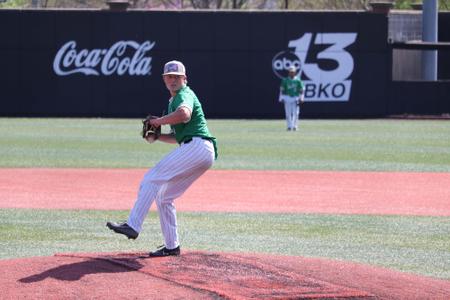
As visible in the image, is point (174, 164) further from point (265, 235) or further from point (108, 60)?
point (108, 60)

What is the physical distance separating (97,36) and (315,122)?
815 centimetres

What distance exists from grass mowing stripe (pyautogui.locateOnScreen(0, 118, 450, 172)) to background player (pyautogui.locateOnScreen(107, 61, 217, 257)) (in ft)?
36.9

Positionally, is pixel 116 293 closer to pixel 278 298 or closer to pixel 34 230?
pixel 278 298

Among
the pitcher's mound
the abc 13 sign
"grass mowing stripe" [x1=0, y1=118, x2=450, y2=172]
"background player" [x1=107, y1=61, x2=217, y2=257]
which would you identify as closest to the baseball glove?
"background player" [x1=107, y1=61, x2=217, y2=257]

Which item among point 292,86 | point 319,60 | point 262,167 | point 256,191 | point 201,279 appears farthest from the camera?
point 319,60

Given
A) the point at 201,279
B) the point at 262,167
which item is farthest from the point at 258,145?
the point at 201,279

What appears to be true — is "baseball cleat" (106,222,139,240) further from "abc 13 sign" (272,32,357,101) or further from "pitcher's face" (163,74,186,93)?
"abc 13 sign" (272,32,357,101)

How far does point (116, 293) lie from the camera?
24.5ft

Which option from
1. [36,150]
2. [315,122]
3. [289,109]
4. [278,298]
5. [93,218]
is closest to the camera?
[278,298]

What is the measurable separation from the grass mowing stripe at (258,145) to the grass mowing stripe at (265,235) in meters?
6.76

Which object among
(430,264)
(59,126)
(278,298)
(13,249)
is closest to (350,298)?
(278,298)

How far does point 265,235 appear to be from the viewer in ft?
39.3

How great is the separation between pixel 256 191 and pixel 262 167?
3.99 m

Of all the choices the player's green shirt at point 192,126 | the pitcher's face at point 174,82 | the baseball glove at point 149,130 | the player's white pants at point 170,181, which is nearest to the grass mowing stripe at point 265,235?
the player's white pants at point 170,181
